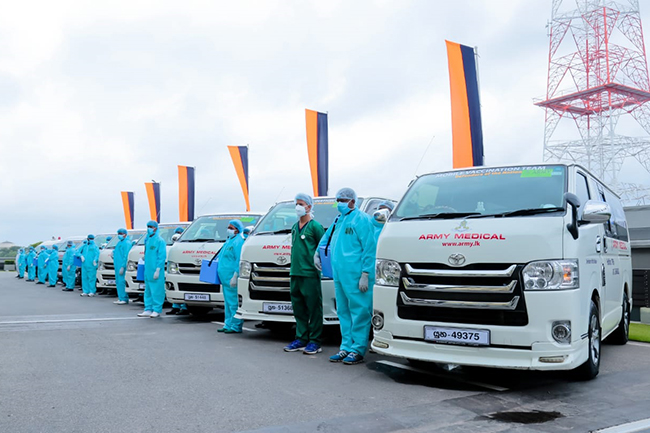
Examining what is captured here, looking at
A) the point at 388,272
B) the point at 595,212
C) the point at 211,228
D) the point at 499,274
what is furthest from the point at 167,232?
the point at 595,212

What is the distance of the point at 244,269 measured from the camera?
333 inches

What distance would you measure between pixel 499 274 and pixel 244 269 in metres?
4.32

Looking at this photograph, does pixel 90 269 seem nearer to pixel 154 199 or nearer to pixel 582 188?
pixel 154 199

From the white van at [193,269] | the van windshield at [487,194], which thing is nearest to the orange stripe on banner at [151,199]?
the white van at [193,269]

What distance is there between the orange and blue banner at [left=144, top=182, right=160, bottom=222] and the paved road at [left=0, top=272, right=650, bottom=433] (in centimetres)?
1998

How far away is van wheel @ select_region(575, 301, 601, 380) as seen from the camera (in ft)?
18.1

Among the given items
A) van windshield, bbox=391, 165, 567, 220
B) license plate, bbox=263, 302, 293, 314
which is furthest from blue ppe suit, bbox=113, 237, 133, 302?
van windshield, bbox=391, 165, 567, 220

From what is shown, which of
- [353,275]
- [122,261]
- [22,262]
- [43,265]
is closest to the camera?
[353,275]

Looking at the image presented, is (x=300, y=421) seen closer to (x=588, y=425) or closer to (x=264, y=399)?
(x=264, y=399)

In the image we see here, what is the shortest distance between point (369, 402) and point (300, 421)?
808 millimetres

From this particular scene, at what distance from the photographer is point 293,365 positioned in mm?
6621

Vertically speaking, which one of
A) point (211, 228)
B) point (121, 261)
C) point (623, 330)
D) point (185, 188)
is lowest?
point (623, 330)

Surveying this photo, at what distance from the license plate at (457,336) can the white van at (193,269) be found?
588 centimetres

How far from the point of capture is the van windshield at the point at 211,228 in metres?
11.6
